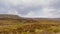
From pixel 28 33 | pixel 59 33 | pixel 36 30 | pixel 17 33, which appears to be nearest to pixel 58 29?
pixel 59 33

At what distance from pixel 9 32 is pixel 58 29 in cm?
453

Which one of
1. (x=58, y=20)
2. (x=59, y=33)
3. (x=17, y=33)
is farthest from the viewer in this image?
(x=58, y=20)

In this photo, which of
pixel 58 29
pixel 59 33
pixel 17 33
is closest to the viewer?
pixel 17 33

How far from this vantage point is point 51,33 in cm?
1185

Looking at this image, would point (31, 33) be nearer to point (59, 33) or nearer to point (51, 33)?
point (51, 33)

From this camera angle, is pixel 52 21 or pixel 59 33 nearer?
pixel 59 33

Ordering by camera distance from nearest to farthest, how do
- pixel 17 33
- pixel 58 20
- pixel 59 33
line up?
pixel 17 33 → pixel 59 33 → pixel 58 20

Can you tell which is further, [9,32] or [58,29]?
[58,29]

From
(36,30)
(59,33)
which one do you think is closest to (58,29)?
(59,33)

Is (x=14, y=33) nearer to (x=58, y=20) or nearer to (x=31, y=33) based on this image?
(x=31, y=33)

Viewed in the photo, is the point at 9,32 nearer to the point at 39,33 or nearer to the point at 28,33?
the point at 28,33

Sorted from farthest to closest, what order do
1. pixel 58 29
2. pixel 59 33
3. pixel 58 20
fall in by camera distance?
pixel 58 20
pixel 58 29
pixel 59 33

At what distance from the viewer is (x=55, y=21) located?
18234 mm

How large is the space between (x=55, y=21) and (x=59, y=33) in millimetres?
5934
